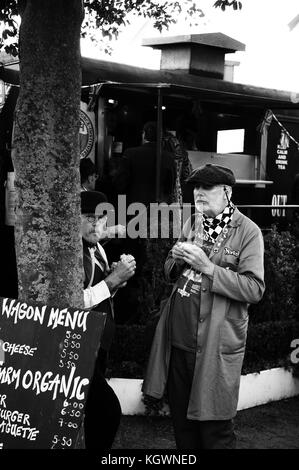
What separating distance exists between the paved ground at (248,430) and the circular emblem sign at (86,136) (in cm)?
396

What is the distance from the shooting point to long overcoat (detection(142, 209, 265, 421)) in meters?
3.74

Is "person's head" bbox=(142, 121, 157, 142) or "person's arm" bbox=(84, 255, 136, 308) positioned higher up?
"person's head" bbox=(142, 121, 157, 142)

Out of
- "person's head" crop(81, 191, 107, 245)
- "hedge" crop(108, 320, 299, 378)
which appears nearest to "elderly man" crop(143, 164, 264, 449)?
"person's head" crop(81, 191, 107, 245)

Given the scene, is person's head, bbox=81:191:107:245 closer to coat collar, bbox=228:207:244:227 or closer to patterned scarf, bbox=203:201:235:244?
patterned scarf, bbox=203:201:235:244

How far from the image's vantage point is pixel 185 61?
10.6 meters

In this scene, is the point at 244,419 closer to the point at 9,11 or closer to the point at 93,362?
the point at 93,362

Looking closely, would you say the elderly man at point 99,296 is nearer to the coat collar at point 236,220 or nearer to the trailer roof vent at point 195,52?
the coat collar at point 236,220

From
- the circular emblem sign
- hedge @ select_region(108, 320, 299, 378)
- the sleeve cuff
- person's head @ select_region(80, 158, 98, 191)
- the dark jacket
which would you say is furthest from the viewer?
the circular emblem sign

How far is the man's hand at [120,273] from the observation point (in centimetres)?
413

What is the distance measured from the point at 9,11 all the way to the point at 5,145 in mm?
1975

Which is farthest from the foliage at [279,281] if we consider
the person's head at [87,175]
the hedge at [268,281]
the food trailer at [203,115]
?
the person's head at [87,175]

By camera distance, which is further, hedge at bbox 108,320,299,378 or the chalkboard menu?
hedge at bbox 108,320,299,378

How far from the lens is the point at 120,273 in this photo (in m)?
4.14

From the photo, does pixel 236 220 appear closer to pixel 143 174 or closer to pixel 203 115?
pixel 143 174
